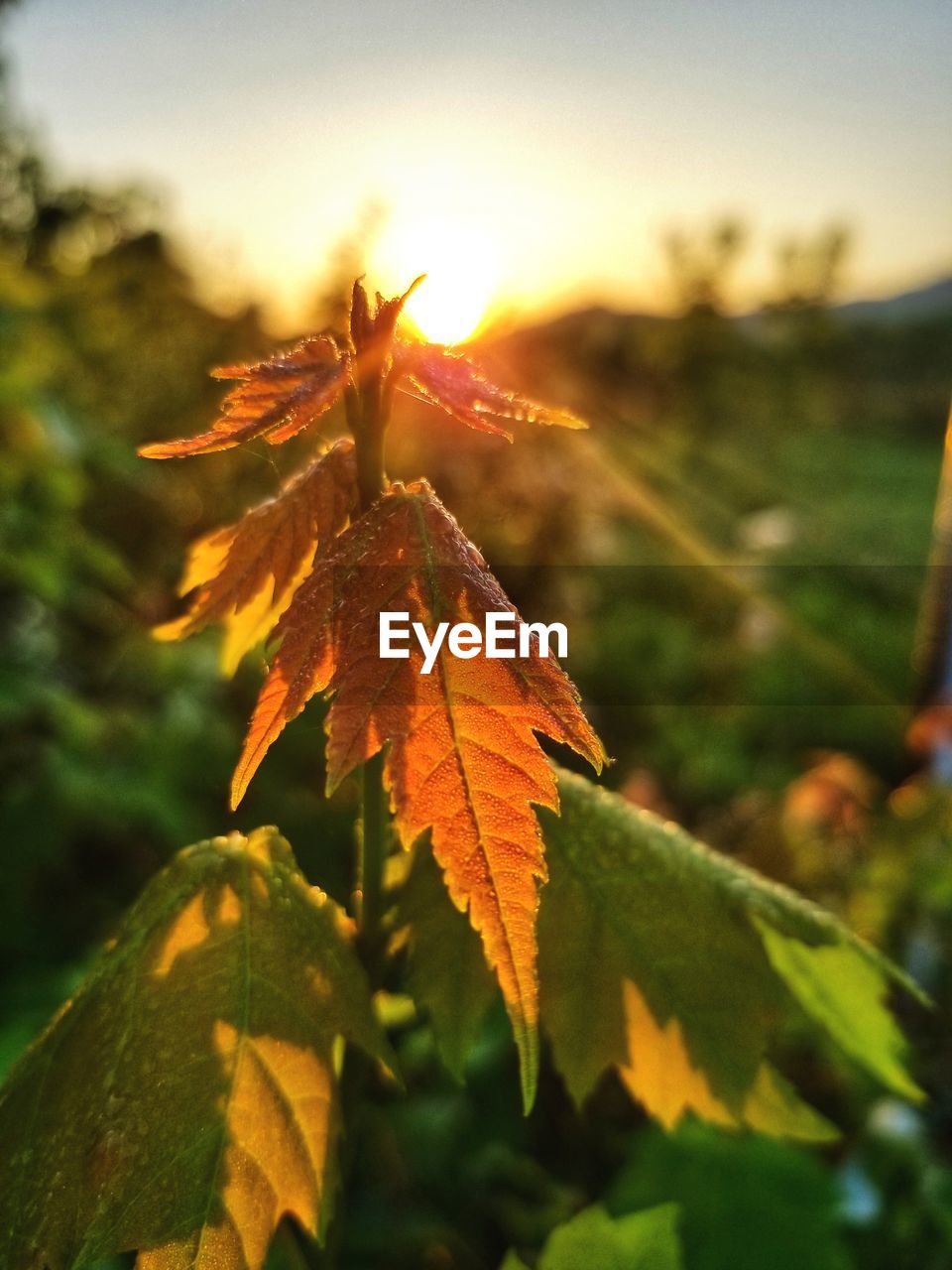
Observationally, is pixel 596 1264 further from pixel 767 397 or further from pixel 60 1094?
pixel 767 397

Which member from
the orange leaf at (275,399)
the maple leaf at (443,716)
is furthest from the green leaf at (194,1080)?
the orange leaf at (275,399)

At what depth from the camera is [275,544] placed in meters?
0.61

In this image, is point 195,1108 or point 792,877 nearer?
point 195,1108

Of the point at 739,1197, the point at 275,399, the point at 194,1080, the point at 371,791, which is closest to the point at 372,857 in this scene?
the point at 371,791

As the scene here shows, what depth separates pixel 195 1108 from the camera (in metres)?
0.52

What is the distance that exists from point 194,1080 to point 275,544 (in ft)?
1.02

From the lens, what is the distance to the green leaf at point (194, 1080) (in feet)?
1.65

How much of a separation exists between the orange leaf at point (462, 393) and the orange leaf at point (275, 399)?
0.13ft

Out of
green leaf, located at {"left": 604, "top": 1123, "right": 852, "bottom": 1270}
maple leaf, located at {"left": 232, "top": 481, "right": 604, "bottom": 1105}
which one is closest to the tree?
maple leaf, located at {"left": 232, "top": 481, "right": 604, "bottom": 1105}

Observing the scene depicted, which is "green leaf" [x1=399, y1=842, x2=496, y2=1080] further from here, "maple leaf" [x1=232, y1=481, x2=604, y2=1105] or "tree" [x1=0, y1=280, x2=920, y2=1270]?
"maple leaf" [x1=232, y1=481, x2=604, y2=1105]

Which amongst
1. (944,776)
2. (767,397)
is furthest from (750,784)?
(767,397)

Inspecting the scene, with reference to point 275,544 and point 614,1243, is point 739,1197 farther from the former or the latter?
point 275,544

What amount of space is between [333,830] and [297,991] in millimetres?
1353

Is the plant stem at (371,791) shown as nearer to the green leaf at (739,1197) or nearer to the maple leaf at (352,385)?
the maple leaf at (352,385)
